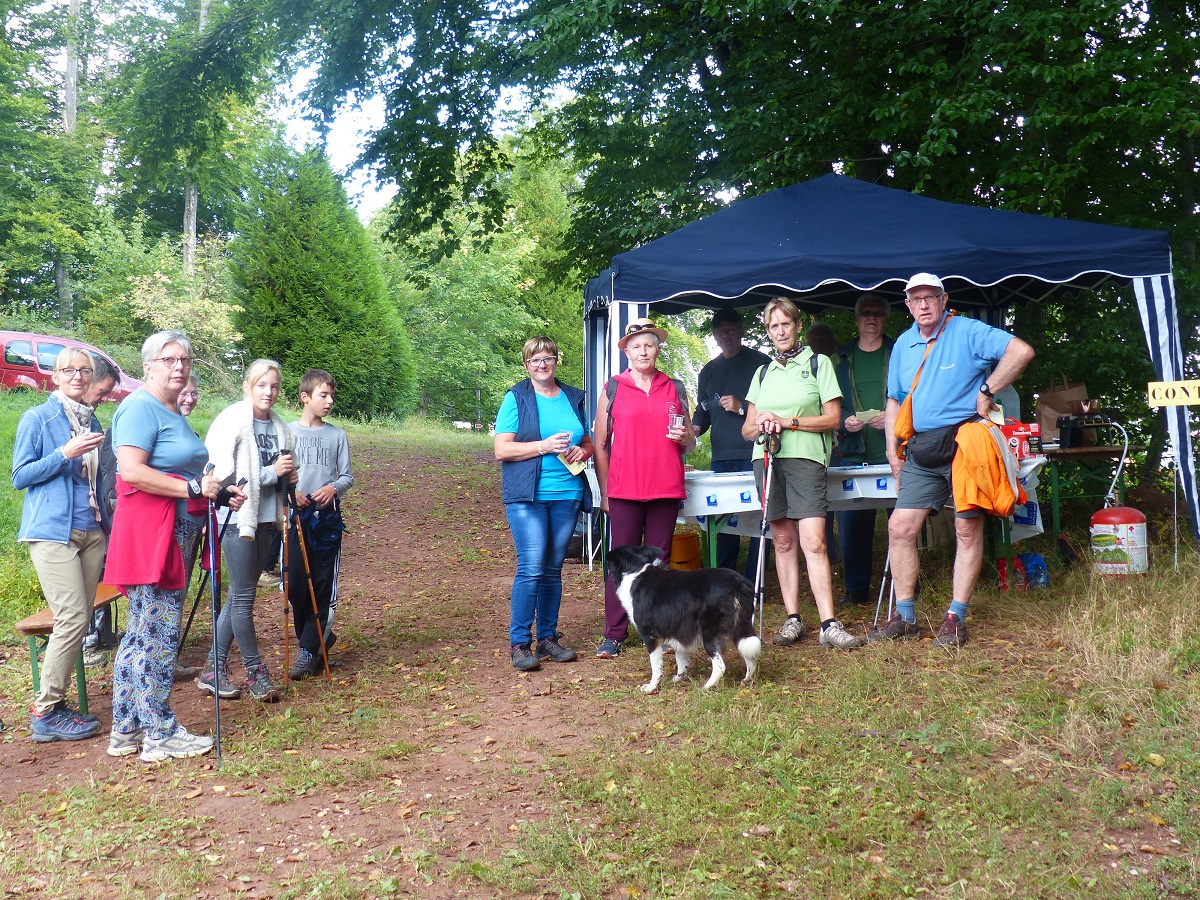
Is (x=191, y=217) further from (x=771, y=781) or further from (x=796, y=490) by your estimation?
(x=771, y=781)

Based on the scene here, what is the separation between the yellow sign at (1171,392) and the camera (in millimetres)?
5785

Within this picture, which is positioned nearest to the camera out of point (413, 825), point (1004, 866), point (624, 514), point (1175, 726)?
point (1004, 866)

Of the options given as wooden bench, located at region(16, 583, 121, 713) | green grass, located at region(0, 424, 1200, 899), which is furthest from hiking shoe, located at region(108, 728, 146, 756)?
wooden bench, located at region(16, 583, 121, 713)

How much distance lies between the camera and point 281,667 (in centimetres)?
577

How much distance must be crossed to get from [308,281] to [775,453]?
19.4m

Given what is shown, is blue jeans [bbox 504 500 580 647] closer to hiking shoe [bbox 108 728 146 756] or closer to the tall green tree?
hiking shoe [bbox 108 728 146 756]

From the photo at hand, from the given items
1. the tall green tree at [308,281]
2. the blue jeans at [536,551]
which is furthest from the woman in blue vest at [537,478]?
the tall green tree at [308,281]

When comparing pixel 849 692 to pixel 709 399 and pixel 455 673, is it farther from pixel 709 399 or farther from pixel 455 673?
pixel 709 399

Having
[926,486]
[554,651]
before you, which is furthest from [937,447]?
[554,651]

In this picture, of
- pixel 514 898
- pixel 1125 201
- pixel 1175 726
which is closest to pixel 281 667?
pixel 514 898

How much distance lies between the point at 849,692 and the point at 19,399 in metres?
15.0

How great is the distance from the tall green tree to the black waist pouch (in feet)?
63.5

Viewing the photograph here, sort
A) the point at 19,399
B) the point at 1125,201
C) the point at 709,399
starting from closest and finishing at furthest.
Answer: the point at 709,399
the point at 1125,201
the point at 19,399

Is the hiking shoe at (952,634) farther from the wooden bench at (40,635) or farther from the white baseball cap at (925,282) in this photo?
the wooden bench at (40,635)
